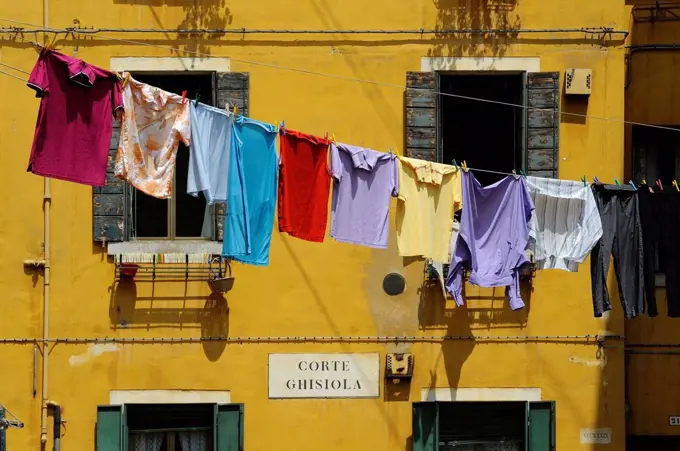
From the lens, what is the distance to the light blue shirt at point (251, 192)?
11648 mm

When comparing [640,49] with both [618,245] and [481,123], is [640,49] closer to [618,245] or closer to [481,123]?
[481,123]

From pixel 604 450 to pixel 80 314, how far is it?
571cm

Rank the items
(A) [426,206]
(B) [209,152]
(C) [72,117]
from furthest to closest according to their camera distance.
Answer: (A) [426,206]
(B) [209,152]
(C) [72,117]

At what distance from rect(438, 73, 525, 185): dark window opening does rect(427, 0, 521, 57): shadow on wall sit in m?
0.33

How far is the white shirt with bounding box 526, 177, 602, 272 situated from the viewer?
12312mm

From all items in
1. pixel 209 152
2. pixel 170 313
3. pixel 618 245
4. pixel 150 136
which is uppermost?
pixel 150 136

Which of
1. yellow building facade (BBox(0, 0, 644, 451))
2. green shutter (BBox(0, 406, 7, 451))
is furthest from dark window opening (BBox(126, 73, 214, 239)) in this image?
green shutter (BBox(0, 406, 7, 451))

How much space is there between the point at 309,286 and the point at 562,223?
277 cm

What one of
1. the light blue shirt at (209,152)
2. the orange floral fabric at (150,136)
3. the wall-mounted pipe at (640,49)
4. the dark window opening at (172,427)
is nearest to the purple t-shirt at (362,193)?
the light blue shirt at (209,152)

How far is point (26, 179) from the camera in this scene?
44.1 feet

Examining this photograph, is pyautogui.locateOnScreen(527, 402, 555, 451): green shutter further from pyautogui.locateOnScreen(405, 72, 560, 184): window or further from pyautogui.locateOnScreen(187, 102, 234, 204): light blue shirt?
pyautogui.locateOnScreen(187, 102, 234, 204): light blue shirt

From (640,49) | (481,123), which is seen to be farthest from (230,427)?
(640,49)

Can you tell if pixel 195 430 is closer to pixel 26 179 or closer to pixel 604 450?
pixel 26 179

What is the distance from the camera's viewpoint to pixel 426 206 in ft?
40.5
